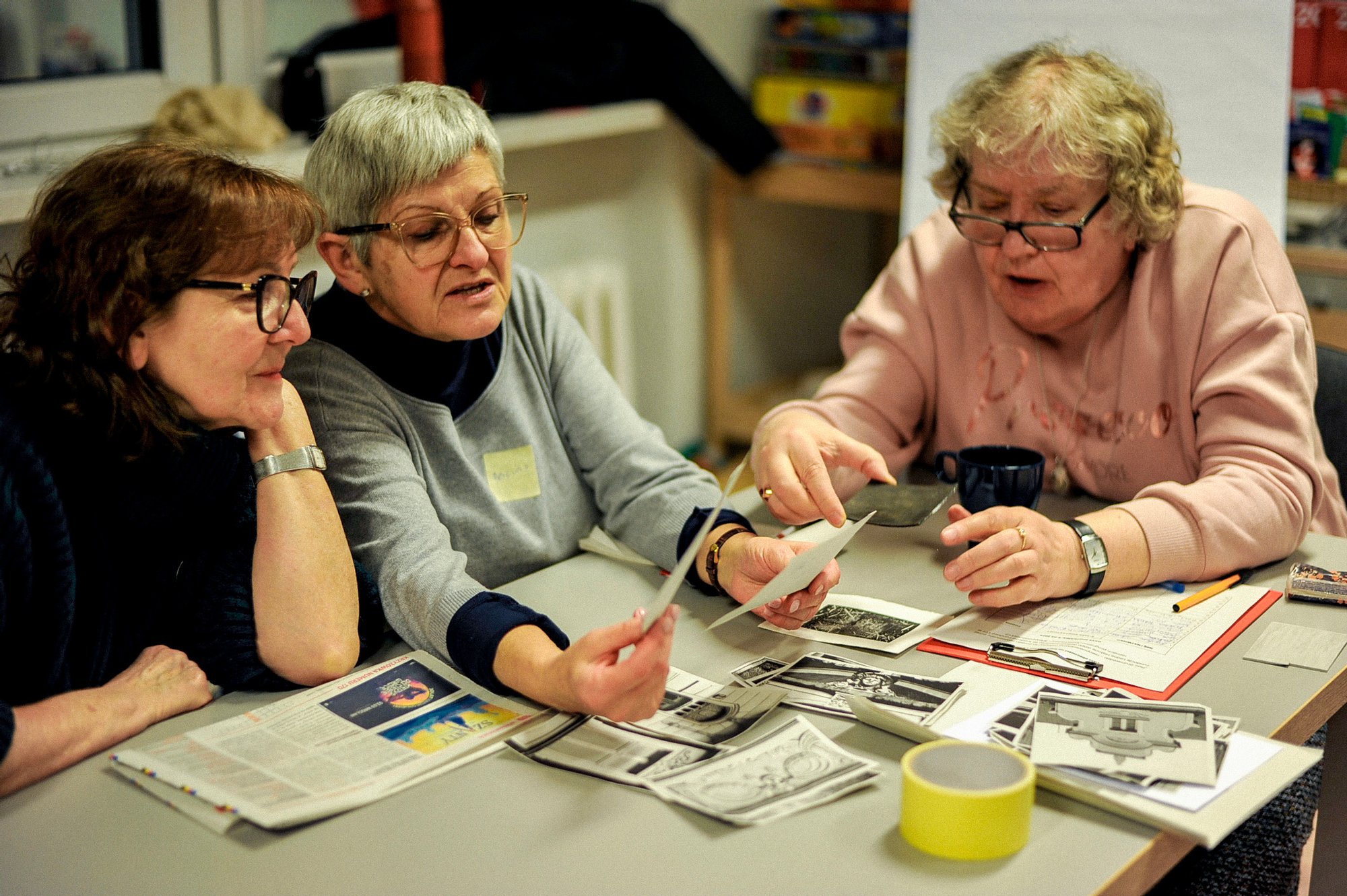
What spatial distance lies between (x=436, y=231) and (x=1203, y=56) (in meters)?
1.65

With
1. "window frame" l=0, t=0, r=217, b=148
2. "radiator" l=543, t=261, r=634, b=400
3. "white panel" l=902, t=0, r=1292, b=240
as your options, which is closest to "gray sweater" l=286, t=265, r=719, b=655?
"white panel" l=902, t=0, r=1292, b=240

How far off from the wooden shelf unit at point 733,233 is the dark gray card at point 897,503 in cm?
166

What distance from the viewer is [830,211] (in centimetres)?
419

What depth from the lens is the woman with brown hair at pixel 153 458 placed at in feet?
4.00

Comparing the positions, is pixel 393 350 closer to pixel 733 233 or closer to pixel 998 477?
pixel 998 477

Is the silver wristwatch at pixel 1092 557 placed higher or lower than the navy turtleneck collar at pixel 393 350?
lower

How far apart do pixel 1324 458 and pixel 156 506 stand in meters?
1.52

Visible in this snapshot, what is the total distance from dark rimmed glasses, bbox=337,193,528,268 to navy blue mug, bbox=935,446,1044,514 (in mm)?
659

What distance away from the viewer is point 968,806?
0.98 m

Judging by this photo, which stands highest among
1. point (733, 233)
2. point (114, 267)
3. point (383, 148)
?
point (383, 148)

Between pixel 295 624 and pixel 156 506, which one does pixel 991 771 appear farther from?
pixel 156 506

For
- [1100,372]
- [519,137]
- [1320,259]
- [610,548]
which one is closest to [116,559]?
[610,548]

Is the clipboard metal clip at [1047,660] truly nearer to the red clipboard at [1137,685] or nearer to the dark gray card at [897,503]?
the red clipboard at [1137,685]

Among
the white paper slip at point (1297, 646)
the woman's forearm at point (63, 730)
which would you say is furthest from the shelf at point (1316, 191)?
the woman's forearm at point (63, 730)
